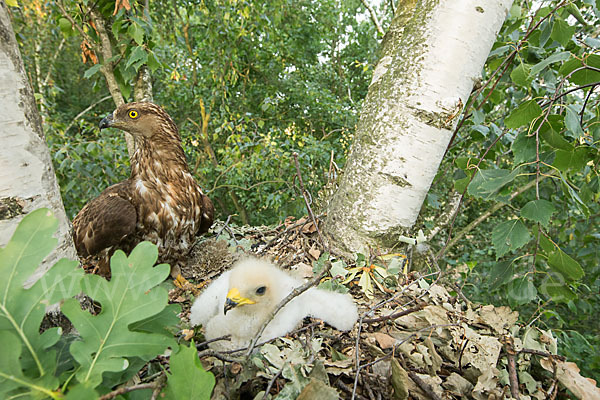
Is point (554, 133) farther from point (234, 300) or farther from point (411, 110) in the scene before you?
point (234, 300)

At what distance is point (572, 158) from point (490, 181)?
29 cm

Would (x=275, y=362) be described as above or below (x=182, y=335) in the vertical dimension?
above

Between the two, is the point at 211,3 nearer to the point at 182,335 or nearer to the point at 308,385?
the point at 182,335

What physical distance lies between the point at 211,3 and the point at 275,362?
5.18 metres

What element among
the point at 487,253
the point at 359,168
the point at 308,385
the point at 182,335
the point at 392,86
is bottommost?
the point at 487,253

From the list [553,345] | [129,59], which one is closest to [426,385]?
[553,345]

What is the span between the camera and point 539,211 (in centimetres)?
111

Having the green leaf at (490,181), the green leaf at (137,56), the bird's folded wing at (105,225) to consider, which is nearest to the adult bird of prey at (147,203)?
the bird's folded wing at (105,225)

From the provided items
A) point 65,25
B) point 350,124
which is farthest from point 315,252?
point 350,124

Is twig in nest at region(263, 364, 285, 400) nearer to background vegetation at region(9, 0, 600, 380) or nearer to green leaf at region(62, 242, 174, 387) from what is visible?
green leaf at region(62, 242, 174, 387)

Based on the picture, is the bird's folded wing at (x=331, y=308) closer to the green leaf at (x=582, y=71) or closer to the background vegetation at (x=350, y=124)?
the background vegetation at (x=350, y=124)

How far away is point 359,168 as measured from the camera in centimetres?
162

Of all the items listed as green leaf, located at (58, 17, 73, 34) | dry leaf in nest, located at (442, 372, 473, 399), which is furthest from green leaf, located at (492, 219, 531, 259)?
green leaf, located at (58, 17, 73, 34)

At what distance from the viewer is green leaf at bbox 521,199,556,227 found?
1.08 meters
